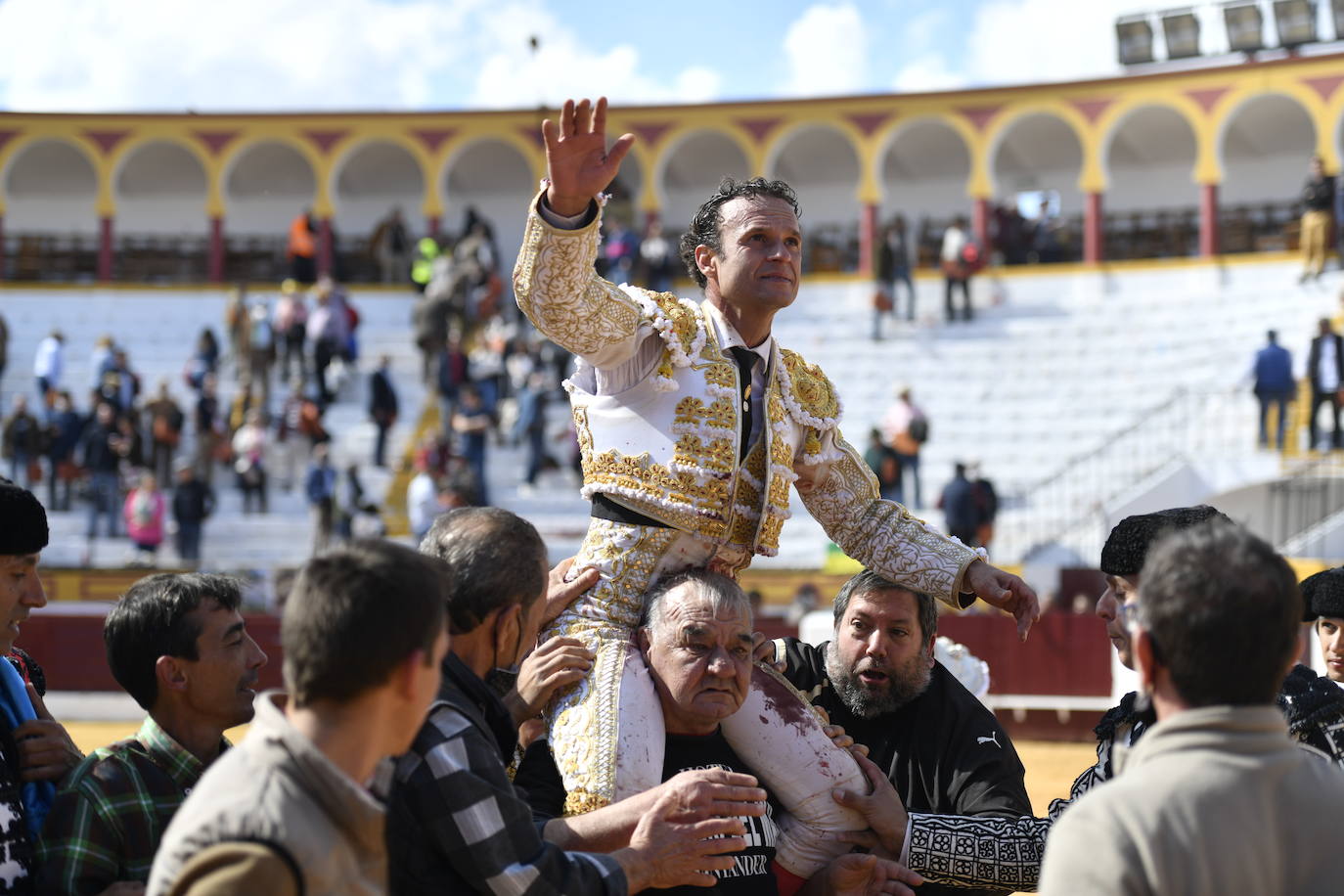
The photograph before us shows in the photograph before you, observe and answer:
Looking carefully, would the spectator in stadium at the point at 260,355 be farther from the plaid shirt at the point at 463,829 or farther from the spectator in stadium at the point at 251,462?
the plaid shirt at the point at 463,829

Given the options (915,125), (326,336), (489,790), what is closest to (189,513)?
(326,336)

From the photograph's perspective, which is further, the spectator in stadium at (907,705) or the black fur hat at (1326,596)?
the spectator in stadium at (907,705)

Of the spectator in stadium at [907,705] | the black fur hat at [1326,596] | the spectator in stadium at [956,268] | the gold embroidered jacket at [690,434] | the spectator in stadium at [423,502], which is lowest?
the spectator in stadium at [423,502]

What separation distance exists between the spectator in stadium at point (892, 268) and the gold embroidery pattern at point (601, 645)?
15913 millimetres

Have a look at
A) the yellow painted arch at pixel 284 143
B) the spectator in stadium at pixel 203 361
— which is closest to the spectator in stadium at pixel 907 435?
the spectator in stadium at pixel 203 361

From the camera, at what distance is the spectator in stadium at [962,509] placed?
12500mm

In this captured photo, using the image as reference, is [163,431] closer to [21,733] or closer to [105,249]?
[105,249]

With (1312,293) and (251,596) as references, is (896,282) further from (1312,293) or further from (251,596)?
(251,596)

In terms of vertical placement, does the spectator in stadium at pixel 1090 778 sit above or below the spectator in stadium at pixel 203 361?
below

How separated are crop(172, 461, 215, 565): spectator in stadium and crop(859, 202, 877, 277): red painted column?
10.4m

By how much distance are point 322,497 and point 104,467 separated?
7.49ft

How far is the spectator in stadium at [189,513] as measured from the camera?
43.5 feet

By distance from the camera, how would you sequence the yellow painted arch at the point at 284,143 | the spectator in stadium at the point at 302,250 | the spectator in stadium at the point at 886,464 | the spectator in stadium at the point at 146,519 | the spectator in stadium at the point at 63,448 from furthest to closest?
the yellow painted arch at the point at 284,143, the spectator in stadium at the point at 302,250, the spectator in stadium at the point at 63,448, the spectator in stadium at the point at 146,519, the spectator in stadium at the point at 886,464

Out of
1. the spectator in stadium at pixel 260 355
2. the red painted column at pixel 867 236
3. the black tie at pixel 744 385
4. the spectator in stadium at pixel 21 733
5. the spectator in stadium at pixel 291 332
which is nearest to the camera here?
the spectator in stadium at pixel 21 733
